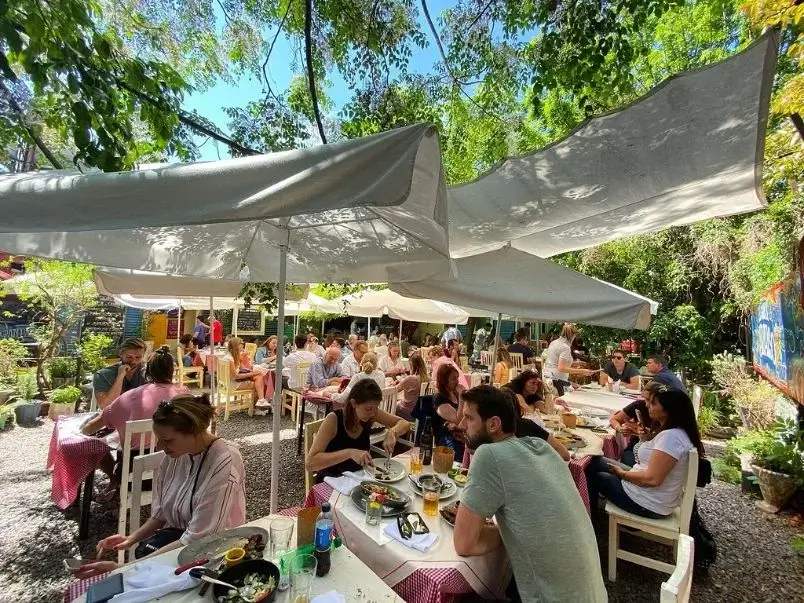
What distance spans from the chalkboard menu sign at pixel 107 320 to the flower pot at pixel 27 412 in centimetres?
679

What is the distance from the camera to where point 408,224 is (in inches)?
92.4

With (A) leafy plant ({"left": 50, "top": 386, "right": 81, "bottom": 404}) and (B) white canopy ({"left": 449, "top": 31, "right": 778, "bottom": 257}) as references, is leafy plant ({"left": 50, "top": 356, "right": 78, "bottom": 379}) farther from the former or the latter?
(B) white canopy ({"left": 449, "top": 31, "right": 778, "bottom": 257})

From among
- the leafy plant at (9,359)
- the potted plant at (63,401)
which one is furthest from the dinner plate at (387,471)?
the leafy plant at (9,359)

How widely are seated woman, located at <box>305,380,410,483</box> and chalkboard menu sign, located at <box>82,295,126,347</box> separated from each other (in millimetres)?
13184

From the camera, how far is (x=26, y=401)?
6.70 m

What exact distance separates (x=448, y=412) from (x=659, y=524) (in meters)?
1.81

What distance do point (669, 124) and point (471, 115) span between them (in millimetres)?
7031

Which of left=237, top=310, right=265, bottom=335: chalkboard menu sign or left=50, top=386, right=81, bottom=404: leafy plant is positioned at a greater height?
left=237, top=310, right=265, bottom=335: chalkboard menu sign

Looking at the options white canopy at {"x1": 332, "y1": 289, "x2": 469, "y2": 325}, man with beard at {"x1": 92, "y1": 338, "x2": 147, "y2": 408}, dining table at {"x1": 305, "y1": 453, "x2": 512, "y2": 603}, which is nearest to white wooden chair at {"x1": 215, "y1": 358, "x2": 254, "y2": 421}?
white canopy at {"x1": 332, "y1": 289, "x2": 469, "y2": 325}

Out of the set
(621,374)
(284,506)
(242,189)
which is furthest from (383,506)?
(621,374)

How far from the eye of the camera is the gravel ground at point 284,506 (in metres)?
2.88

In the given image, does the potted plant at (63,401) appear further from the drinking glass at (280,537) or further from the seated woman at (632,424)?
the seated woman at (632,424)

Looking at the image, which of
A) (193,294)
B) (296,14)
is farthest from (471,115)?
(193,294)

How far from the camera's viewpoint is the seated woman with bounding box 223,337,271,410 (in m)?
7.39
